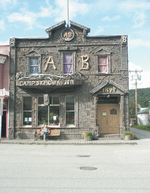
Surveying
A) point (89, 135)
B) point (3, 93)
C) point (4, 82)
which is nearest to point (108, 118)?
point (89, 135)

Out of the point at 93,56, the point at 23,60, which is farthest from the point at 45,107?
the point at 93,56

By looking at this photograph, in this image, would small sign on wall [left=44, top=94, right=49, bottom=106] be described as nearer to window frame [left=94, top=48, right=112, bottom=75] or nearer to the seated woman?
the seated woman

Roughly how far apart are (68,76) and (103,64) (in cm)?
297

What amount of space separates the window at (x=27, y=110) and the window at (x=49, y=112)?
736mm

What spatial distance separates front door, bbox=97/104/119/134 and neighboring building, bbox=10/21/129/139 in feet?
2.57

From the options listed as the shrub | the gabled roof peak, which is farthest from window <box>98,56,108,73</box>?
the shrub

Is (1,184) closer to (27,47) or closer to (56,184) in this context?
(56,184)

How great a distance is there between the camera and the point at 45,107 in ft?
60.2

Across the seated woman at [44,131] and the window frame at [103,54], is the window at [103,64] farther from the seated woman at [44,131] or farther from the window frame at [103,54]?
the seated woman at [44,131]

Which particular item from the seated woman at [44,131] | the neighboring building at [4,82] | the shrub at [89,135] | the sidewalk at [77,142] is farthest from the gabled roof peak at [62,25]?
the sidewalk at [77,142]

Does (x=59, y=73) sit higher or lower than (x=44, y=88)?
higher

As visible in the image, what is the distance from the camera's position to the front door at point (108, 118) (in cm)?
1891

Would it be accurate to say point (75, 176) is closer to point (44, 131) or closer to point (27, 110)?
point (44, 131)

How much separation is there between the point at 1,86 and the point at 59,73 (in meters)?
4.75
